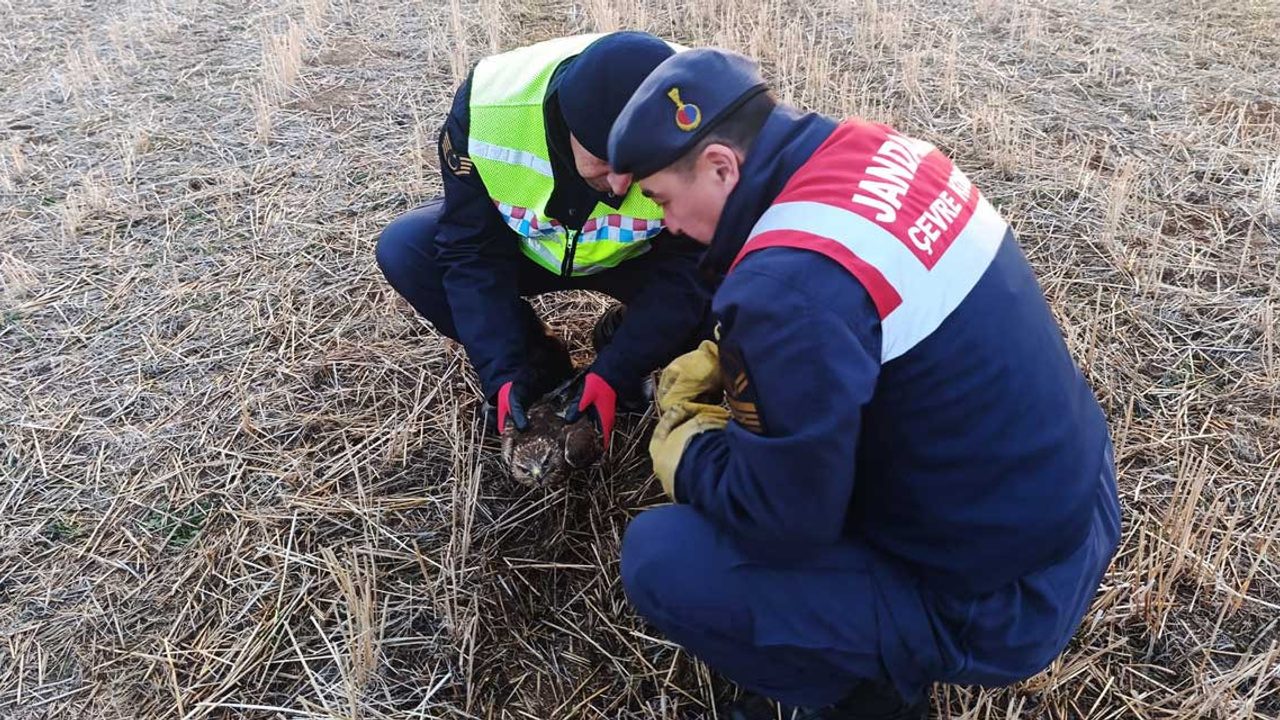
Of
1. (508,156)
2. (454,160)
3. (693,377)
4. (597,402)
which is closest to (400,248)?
(454,160)

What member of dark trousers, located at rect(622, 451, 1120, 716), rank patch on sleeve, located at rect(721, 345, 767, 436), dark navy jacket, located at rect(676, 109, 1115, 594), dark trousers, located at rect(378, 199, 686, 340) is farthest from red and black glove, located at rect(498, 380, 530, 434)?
rank patch on sleeve, located at rect(721, 345, 767, 436)

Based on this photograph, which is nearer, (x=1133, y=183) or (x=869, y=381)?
(x=869, y=381)

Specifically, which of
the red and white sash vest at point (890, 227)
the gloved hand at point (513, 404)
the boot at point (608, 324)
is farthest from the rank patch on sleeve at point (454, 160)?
the red and white sash vest at point (890, 227)

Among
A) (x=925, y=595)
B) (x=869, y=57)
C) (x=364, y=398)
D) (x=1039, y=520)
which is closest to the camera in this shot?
(x=1039, y=520)

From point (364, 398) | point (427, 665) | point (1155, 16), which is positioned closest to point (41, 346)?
point (364, 398)

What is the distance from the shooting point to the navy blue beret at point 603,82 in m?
1.89

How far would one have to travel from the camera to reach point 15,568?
2.24 meters

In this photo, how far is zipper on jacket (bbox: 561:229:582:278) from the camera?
2.33m

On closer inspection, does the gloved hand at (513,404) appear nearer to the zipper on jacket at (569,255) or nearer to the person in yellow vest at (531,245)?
the person in yellow vest at (531,245)

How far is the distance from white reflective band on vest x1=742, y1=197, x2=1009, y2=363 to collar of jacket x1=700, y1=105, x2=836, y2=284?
4.0 inches

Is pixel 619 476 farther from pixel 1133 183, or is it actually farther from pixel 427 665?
pixel 1133 183

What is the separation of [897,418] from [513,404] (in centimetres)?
117

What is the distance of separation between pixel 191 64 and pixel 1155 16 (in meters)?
5.95

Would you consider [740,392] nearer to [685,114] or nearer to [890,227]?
[890,227]
